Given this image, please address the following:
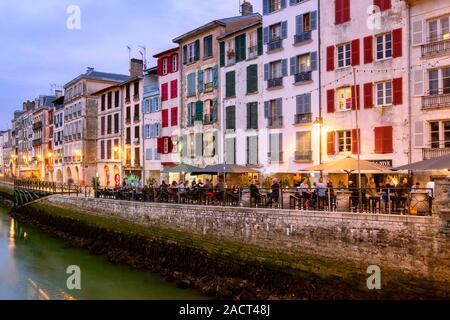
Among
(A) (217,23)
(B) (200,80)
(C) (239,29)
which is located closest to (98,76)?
(B) (200,80)

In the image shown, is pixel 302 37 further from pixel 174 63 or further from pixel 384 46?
pixel 174 63

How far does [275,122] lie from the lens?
29.6 metres

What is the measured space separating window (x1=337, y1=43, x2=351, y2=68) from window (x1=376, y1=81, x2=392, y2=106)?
2346 millimetres

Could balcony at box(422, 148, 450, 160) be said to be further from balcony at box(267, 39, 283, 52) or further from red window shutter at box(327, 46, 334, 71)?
balcony at box(267, 39, 283, 52)

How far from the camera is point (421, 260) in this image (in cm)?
1297

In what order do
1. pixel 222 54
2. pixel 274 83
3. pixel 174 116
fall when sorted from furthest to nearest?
pixel 174 116
pixel 222 54
pixel 274 83

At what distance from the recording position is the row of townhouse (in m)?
22.0

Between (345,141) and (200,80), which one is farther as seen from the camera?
(200,80)

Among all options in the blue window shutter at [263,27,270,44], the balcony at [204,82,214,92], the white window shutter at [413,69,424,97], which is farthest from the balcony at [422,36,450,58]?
the balcony at [204,82,214,92]

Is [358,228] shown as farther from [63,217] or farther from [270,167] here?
[63,217]

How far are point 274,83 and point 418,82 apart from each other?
9.91 metres

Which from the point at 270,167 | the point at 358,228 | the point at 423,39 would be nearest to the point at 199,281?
the point at 358,228

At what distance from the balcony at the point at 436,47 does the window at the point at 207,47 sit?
17352 millimetres

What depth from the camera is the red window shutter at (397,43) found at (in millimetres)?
22673
